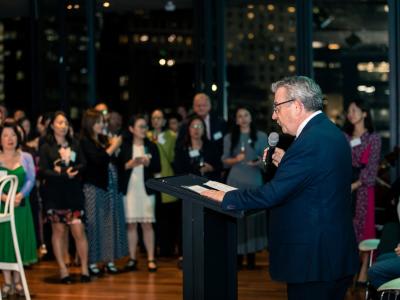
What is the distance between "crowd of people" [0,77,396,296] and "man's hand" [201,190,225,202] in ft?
11.5

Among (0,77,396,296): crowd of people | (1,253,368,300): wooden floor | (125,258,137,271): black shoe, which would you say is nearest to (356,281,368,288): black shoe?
(0,77,396,296): crowd of people

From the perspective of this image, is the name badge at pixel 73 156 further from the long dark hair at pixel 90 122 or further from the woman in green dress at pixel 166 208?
the woman in green dress at pixel 166 208

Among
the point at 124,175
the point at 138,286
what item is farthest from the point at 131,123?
the point at 138,286

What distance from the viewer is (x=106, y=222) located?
8195mm

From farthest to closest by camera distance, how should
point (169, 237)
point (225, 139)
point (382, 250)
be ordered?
1. point (169, 237)
2. point (225, 139)
3. point (382, 250)

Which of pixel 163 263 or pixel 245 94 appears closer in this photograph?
pixel 163 263

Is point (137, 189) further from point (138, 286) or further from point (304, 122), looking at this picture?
point (304, 122)

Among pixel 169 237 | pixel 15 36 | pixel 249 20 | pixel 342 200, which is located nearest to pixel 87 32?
pixel 15 36

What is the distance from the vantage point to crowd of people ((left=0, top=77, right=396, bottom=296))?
24.1 feet

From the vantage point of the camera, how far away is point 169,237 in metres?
9.42

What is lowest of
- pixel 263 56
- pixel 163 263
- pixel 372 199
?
pixel 163 263

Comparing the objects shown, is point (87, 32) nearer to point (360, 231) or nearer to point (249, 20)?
point (249, 20)

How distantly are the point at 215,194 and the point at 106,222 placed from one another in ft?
14.6

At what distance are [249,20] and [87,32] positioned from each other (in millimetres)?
2195
